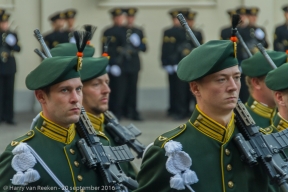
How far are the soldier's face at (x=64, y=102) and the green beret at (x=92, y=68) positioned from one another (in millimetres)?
1549

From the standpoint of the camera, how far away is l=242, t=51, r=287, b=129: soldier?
7.76 metres

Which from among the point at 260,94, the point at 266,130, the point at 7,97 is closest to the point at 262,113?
the point at 260,94

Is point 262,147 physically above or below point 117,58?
above

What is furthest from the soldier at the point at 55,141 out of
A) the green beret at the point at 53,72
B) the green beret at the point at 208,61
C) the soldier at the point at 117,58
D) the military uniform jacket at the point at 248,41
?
the military uniform jacket at the point at 248,41

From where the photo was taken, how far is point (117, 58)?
16.1 m

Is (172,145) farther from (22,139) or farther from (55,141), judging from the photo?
(22,139)

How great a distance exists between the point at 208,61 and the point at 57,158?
43.4 inches

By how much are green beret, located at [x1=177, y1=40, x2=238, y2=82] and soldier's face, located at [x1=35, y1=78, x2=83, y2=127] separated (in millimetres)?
650

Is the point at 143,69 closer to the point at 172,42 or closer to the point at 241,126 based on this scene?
the point at 172,42

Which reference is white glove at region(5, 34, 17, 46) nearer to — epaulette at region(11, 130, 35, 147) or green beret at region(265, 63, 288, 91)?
green beret at region(265, 63, 288, 91)

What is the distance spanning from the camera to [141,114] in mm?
17188

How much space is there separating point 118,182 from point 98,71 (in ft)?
5.64

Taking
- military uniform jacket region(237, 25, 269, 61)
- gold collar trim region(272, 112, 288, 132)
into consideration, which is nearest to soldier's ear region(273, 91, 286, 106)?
gold collar trim region(272, 112, 288, 132)

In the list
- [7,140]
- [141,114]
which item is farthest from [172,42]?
[7,140]
